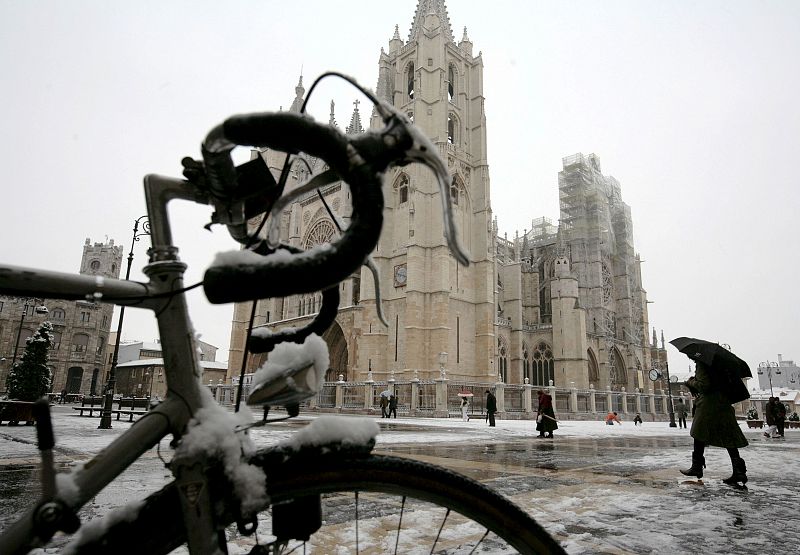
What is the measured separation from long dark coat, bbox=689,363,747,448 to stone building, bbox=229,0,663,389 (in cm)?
1746

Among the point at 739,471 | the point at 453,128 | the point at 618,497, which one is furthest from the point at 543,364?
the point at 618,497

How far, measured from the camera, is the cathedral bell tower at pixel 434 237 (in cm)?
2725

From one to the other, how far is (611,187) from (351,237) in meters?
50.2

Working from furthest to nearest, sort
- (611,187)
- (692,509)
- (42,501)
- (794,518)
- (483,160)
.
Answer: (611,187), (483,160), (692,509), (794,518), (42,501)

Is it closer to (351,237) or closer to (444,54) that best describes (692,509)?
(351,237)

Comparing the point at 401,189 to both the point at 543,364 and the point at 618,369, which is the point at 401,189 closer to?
the point at 543,364

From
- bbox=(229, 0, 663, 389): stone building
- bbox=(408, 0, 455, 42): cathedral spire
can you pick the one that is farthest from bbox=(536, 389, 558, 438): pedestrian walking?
bbox=(408, 0, 455, 42): cathedral spire

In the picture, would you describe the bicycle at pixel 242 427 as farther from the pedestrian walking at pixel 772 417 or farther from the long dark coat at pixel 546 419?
the pedestrian walking at pixel 772 417

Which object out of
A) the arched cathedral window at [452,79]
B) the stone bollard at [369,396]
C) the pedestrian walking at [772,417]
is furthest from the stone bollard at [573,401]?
the arched cathedral window at [452,79]

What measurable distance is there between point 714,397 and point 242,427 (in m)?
5.64

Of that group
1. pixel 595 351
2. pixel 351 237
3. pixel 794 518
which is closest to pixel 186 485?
pixel 351 237

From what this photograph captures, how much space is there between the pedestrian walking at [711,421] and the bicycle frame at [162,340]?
5328 millimetres

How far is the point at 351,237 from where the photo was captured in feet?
3.45

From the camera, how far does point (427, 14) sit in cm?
3259
